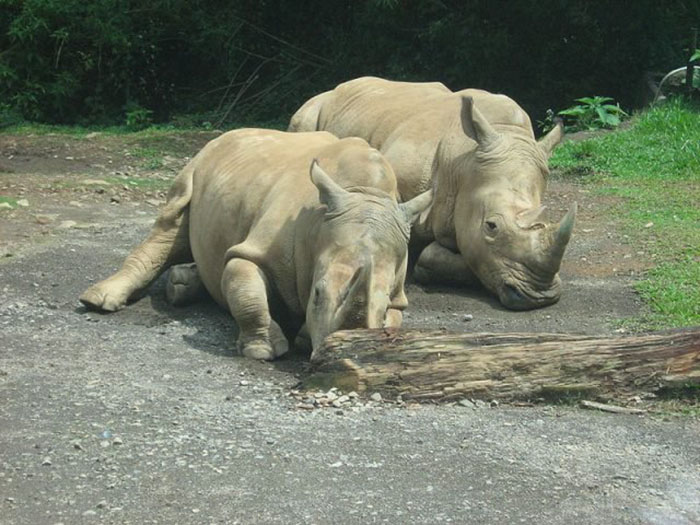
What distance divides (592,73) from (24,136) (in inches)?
297

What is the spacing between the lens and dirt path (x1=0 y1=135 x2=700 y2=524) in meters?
5.11

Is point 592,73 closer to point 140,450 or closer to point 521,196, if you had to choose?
point 521,196

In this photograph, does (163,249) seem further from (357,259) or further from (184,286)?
(357,259)

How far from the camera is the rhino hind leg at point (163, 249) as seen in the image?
28.3 feet

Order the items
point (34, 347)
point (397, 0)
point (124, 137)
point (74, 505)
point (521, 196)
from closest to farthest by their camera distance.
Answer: point (74, 505), point (34, 347), point (521, 196), point (124, 137), point (397, 0)

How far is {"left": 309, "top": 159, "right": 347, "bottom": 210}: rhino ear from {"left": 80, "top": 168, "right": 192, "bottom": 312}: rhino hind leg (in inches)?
75.6

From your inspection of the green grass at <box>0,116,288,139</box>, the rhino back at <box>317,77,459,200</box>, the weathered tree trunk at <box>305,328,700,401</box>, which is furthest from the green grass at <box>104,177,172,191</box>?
the weathered tree trunk at <box>305,328,700,401</box>

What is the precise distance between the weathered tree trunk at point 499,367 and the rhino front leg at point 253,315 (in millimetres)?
911

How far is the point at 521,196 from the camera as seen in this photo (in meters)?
8.72

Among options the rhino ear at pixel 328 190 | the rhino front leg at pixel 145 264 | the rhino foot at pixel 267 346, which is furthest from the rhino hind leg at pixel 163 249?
the rhino ear at pixel 328 190

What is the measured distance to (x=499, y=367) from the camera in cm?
641

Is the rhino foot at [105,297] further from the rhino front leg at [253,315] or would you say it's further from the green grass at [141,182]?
Answer: the green grass at [141,182]

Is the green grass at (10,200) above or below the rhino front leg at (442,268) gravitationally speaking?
below

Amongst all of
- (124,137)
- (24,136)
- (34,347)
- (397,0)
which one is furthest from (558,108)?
(34,347)
